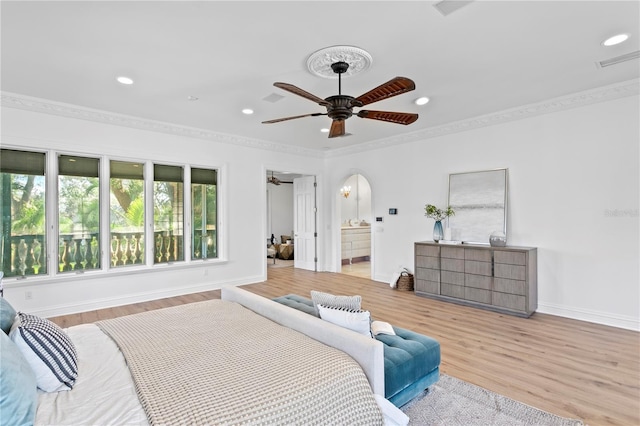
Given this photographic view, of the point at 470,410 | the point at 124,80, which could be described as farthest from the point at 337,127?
the point at 470,410

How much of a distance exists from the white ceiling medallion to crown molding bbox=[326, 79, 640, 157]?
271 centimetres

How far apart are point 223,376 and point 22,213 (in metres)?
4.50

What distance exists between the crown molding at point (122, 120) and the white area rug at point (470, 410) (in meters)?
5.21

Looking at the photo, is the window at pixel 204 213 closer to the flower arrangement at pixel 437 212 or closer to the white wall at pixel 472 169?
Answer: the white wall at pixel 472 169

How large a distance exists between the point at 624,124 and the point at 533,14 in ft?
8.32

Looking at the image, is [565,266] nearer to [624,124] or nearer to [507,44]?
[624,124]

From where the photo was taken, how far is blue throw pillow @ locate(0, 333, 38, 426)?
1.21 m

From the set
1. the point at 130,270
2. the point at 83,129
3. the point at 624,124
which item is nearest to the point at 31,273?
the point at 130,270

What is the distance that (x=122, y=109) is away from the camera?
4648 mm

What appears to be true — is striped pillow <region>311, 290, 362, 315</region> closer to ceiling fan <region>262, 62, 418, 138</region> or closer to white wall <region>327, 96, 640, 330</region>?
ceiling fan <region>262, 62, 418, 138</region>

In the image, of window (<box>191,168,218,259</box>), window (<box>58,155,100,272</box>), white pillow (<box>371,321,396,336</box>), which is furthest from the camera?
window (<box>191,168,218,259</box>)

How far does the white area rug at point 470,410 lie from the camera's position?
7.07 feet

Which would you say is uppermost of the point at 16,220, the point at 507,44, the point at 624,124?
the point at 507,44

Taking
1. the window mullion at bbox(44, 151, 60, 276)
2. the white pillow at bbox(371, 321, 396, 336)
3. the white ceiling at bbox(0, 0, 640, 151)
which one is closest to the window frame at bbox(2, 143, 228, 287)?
the window mullion at bbox(44, 151, 60, 276)
